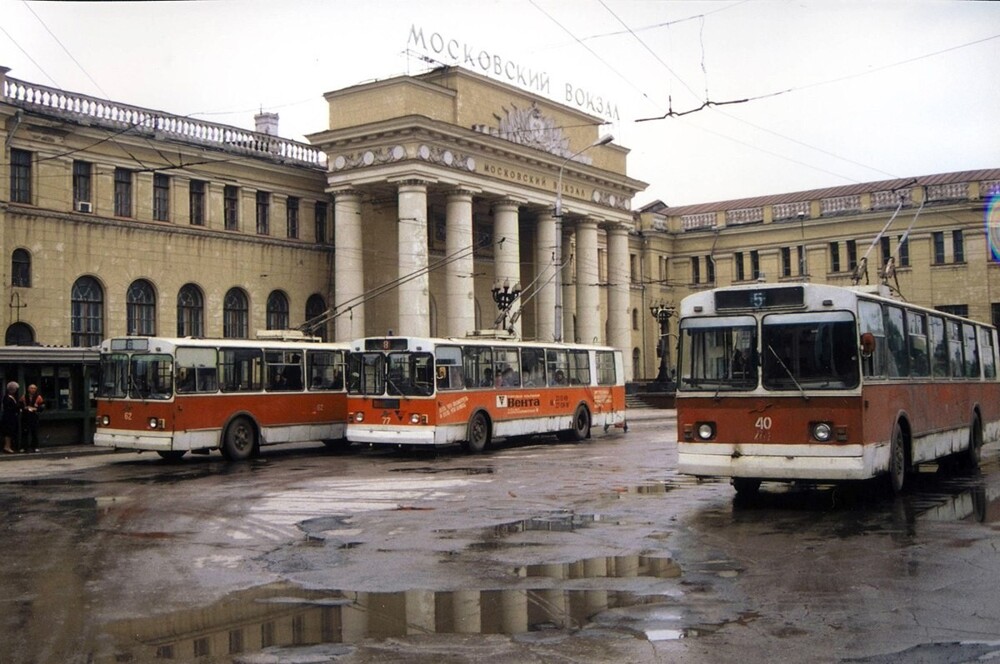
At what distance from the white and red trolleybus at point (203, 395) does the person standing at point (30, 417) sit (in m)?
3.82

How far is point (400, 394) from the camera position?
24859 mm

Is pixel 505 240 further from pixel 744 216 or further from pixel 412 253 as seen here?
pixel 744 216

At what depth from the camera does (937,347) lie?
17297mm

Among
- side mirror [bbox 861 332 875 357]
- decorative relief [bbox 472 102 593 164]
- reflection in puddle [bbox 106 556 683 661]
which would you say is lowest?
reflection in puddle [bbox 106 556 683 661]

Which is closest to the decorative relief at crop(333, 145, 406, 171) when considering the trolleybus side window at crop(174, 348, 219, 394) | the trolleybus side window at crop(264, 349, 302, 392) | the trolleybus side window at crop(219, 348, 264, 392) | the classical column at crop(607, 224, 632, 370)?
the classical column at crop(607, 224, 632, 370)

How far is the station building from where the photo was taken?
3578 centimetres

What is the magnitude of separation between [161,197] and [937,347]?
3016 cm

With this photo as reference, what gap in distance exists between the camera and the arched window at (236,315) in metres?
42.2

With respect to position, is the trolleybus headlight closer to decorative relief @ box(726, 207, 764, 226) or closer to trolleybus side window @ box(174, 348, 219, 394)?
trolleybus side window @ box(174, 348, 219, 394)

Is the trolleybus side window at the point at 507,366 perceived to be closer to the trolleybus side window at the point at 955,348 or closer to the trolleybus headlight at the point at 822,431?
the trolleybus side window at the point at 955,348

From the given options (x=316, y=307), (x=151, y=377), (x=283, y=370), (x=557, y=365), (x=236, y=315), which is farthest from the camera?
(x=316, y=307)

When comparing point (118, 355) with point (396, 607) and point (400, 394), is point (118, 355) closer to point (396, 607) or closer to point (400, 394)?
point (400, 394)

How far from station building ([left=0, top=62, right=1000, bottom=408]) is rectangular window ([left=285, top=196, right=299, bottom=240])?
0.13m

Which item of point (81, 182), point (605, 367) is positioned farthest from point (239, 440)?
point (81, 182)
